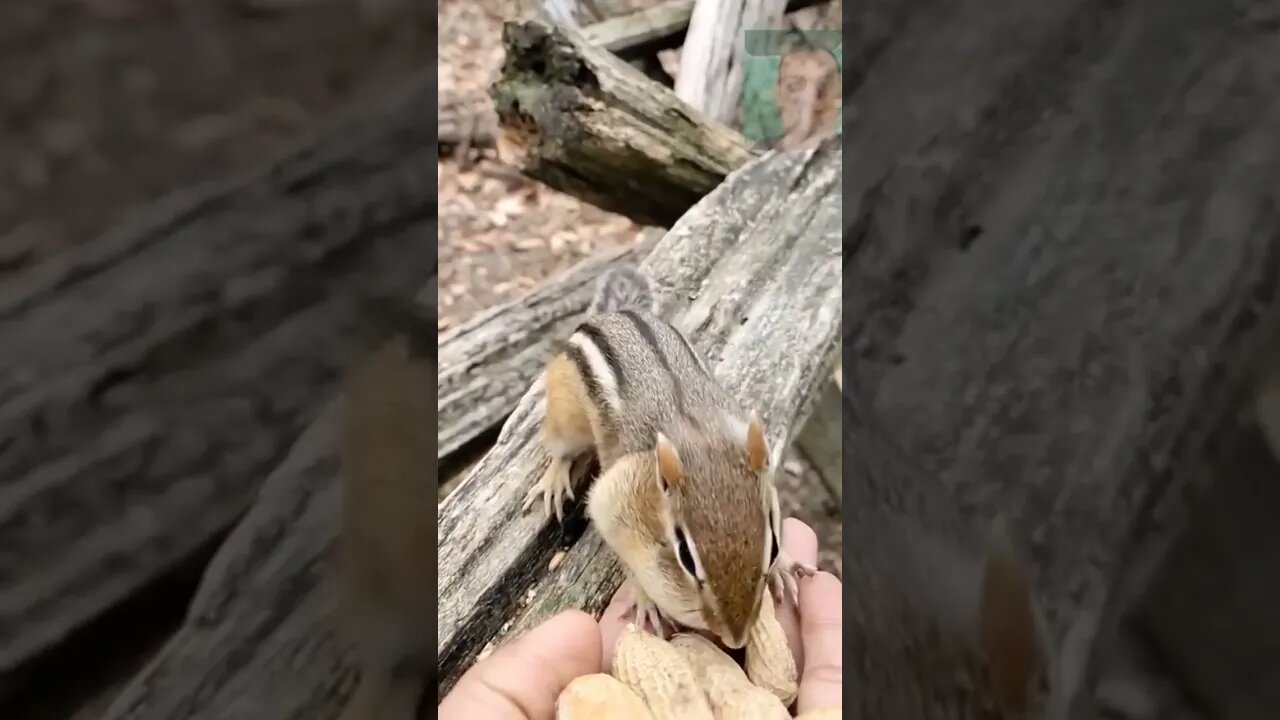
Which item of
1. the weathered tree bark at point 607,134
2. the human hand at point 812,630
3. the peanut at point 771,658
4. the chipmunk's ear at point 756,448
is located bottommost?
the peanut at point 771,658

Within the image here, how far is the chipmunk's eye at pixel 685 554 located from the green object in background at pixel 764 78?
0.85 feet

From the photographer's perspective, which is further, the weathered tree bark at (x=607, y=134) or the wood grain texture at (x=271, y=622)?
the weathered tree bark at (x=607, y=134)

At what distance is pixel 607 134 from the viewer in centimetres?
69

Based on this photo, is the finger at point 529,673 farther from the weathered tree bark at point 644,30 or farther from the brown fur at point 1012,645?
the weathered tree bark at point 644,30

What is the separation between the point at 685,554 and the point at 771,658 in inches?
3.2

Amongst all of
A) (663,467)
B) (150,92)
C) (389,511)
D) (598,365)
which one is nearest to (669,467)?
(663,467)

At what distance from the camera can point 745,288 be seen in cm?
69

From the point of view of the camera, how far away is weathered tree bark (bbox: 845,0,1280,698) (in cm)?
39

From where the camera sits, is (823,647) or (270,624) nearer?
(270,624)

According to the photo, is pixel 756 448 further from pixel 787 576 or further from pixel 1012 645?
pixel 1012 645

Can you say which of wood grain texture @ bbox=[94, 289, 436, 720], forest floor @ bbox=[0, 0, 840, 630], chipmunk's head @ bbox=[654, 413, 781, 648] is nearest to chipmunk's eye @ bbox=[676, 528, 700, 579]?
chipmunk's head @ bbox=[654, 413, 781, 648]

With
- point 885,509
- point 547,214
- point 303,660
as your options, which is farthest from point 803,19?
point 303,660

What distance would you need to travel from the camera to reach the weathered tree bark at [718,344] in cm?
49

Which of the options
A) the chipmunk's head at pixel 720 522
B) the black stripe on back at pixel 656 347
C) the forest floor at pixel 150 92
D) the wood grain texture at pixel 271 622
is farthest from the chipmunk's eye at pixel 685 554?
the forest floor at pixel 150 92
